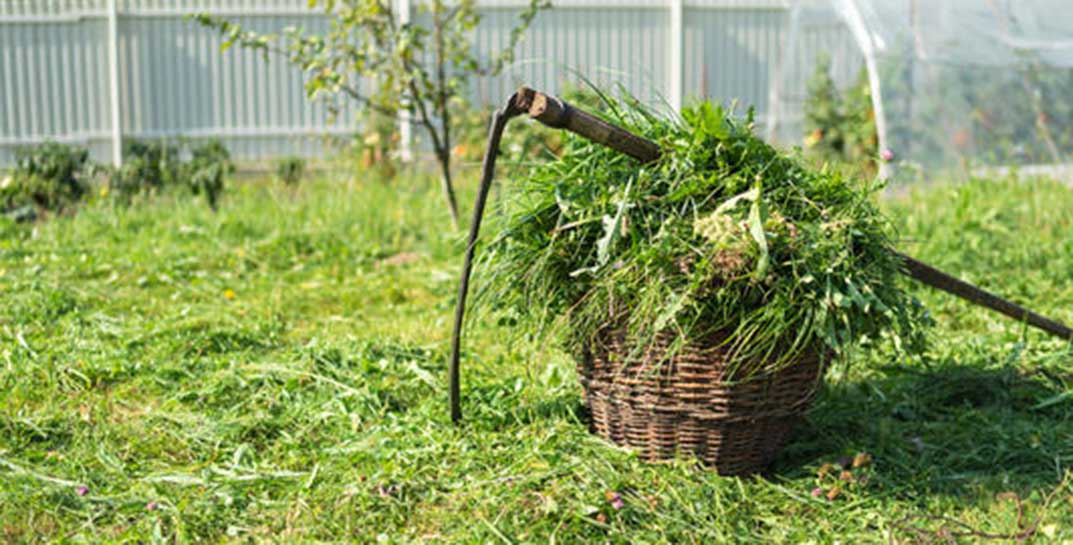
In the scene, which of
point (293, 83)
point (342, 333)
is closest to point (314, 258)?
point (342, 333)

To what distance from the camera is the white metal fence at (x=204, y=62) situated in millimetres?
10586

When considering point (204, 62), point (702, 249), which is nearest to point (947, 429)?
point (702, 249)

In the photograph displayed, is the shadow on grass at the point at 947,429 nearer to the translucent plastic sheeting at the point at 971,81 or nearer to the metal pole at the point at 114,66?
the translucent plastic sheeting at the point at 971,81

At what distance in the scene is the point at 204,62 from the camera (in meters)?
10.8

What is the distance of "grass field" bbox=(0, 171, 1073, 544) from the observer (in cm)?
269

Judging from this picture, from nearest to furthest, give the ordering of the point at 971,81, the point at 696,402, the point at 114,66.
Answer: the point at 696,402 → the point at 971,81 → the point at 114,66

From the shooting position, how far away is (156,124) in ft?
35.5

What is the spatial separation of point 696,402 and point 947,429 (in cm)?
101

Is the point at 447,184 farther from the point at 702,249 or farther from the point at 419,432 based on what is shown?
the point at 702,249

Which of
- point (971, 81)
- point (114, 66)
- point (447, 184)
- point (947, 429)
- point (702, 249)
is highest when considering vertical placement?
point (114, 66)

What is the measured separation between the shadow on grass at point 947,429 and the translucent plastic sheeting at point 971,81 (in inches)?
154

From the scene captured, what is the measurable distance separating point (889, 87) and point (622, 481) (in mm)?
5661

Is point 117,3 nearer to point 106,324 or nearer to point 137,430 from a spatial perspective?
point 106,324

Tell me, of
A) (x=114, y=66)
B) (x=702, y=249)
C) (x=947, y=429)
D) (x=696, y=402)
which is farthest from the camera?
(x=114, y=66)
